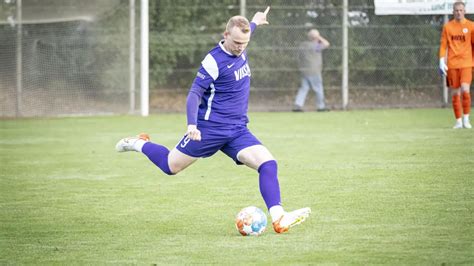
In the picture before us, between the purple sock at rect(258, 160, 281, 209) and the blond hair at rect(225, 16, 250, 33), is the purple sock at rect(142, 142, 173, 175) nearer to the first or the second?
the purple sock at rect(258, 160, 281, 209)

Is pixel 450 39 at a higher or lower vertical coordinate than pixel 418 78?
higher

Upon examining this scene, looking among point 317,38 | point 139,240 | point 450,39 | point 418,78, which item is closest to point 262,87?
point 317,38

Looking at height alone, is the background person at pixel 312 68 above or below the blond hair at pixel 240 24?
below

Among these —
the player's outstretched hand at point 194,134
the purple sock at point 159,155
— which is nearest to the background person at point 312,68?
the purple sock at point 159,155

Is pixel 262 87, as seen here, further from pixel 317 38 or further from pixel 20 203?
pixel 20 203

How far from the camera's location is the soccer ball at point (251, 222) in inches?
281

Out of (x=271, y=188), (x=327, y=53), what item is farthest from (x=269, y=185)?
(x=327, y=53)

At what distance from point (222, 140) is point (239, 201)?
1455mm

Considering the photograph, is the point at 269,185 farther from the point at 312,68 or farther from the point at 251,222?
the point at 312,68

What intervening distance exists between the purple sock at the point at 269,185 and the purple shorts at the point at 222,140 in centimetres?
26

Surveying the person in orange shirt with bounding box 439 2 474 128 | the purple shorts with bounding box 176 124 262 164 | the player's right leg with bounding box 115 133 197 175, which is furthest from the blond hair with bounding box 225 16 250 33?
the person in orange shirt with bounding box 439 2 474 128

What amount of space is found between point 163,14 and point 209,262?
16.0m

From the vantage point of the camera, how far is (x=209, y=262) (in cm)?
616

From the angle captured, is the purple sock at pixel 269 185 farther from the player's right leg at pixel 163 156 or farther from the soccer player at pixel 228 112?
the player's right leg at pixel 163 156
